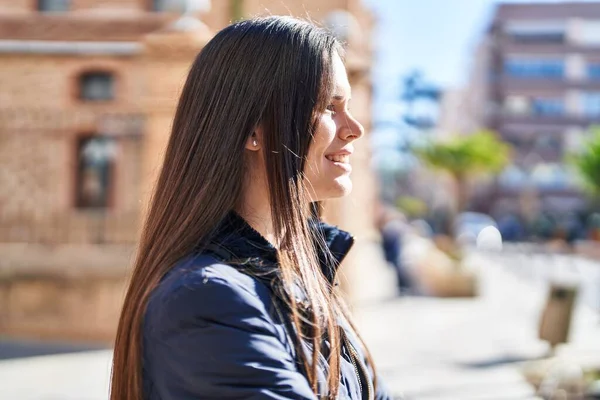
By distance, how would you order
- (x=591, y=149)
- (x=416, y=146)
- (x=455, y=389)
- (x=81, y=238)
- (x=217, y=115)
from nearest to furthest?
(x=217, y=115) < (x=455, y=389) < (x=81, y=238) < (x=591, y=149) < (x=416, y=146)

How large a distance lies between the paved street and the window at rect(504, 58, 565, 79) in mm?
57850

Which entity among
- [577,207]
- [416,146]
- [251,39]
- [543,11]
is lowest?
[577,207]

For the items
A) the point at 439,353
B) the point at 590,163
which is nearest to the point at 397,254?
the point at 439,353

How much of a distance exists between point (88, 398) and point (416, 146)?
4766cm

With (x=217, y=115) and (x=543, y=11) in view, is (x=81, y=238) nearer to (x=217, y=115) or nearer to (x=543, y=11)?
(x=217, y=115)

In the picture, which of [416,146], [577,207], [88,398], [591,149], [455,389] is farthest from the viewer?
[577,207]

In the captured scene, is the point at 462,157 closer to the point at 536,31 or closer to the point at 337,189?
the point at 536,31

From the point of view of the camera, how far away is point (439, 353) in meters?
10.0

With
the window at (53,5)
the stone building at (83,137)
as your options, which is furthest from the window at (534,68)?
the window at (53,5)

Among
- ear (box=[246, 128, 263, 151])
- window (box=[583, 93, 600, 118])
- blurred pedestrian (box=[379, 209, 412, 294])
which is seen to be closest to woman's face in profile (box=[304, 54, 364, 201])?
ear (box=[246, 128, 263, 151])

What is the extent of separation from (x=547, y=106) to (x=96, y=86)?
2418 inches

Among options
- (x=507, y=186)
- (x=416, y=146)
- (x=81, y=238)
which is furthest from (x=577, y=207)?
(x=81, y=238)

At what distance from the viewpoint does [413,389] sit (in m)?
7.73

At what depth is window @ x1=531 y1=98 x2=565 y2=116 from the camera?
72500 mm
